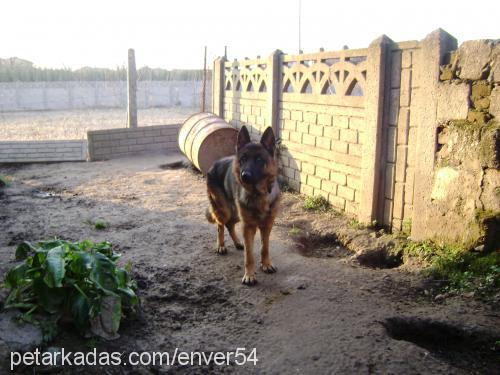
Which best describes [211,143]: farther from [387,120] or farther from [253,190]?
[253,190]

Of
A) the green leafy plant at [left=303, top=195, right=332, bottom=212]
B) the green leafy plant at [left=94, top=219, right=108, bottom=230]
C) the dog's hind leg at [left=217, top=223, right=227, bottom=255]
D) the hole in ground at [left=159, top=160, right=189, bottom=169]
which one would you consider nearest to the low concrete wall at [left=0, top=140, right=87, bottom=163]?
the hole in ground at [left=159, top=160, right=189, bottom=169]

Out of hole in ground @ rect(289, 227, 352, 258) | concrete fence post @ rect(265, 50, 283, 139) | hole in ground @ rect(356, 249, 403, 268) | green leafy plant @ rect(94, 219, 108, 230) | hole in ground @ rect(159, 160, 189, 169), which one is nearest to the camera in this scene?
hole in ground @ rect(356, 249, 403, 268)

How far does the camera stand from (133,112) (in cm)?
1391

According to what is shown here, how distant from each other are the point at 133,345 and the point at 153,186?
252 inches

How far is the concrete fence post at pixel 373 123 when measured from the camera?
239 inches

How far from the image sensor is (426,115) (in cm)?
537

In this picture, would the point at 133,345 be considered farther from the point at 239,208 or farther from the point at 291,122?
the point at 291,122

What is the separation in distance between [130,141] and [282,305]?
9911mm

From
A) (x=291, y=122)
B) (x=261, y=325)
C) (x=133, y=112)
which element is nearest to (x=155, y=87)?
(x=133, y=112)

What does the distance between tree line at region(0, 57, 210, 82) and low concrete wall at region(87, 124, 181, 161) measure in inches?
832

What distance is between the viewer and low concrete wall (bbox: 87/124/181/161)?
12.7 meters

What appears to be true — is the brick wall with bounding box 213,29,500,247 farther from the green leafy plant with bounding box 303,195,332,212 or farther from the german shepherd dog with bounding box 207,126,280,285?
the german shepherd dog with bounding box 207,126,280,285

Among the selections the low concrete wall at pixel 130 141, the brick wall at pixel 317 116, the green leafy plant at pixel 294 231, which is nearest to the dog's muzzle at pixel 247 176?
the green leafy plant at pixel 294 231

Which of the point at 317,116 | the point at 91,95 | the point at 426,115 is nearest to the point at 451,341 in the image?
the point at 426,115
